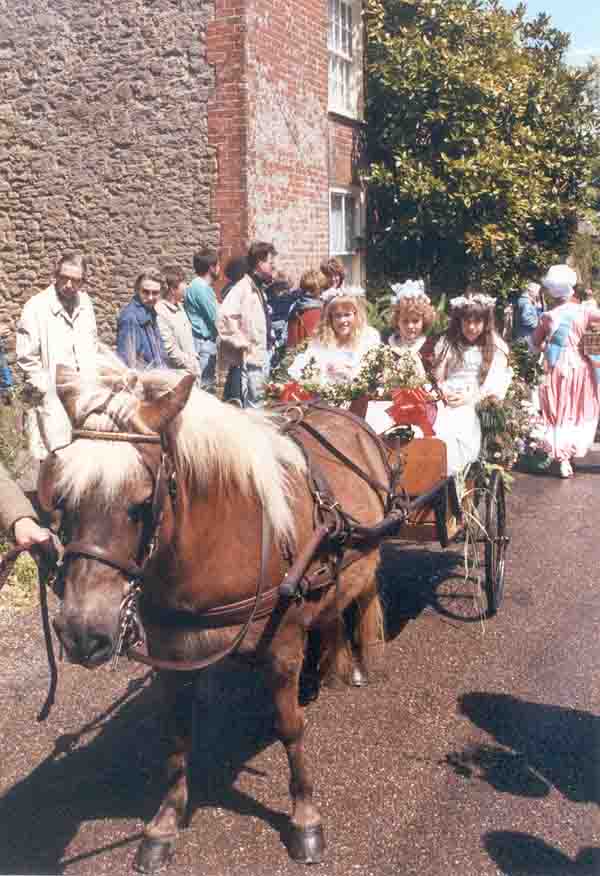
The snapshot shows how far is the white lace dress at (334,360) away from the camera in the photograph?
18.5 feet

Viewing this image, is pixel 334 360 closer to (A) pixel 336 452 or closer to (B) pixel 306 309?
(A) pixel 336 452

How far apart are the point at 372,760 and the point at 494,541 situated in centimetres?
206

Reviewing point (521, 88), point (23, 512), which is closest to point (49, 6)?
point (521, 88)

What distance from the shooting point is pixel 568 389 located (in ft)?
33.1

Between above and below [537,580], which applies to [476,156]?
above

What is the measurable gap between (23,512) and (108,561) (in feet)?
2.06

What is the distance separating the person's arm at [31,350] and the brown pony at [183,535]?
13.3 ft

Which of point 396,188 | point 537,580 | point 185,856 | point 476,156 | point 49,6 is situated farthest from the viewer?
point 396,188

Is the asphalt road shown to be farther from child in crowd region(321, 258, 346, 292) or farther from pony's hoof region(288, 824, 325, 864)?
child in crowd region(321, 258, 346, 292)

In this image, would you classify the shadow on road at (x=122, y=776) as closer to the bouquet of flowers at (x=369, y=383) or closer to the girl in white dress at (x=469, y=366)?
the bouquet of flowers at (x=369, y=383)

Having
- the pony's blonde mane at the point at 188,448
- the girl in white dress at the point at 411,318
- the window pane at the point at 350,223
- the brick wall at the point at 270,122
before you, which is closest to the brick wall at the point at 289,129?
the brick wall at the point at 270,122

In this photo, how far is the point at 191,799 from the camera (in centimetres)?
379

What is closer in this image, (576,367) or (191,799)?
(191,799)

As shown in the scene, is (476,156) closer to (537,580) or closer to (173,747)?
(537,580)
